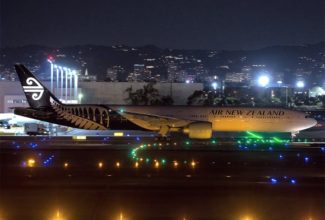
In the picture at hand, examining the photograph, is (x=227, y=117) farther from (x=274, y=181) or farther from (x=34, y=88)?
(x=274, y=181)

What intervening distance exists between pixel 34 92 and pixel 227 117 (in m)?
18.9

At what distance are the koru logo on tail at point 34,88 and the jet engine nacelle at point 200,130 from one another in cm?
1503

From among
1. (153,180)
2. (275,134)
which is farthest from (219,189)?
(275,134)

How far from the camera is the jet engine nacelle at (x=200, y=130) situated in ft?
175

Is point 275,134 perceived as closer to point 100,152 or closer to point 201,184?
point 100,152

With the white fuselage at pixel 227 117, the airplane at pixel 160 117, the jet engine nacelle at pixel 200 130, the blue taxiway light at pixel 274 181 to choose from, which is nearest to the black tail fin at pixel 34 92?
the airplane at pixel 160 117

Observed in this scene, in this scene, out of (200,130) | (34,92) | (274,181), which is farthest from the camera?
(34,92)

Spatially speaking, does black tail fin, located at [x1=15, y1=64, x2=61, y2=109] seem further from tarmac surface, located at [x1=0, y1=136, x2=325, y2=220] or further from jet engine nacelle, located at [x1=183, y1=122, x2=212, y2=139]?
tarmac surface, located at [x1=0, y1=136, x2=325, y2=220]

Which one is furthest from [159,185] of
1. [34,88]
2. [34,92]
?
[34,88]

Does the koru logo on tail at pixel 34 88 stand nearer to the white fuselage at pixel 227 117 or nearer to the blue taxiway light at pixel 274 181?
the white fuselage at pixel 227 117

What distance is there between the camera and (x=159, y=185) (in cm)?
2333

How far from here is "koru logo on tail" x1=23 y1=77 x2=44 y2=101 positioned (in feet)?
185

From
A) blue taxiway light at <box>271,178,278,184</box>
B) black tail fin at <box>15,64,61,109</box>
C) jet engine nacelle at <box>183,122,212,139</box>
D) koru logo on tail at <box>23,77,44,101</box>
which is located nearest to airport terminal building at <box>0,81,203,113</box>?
black tail fin at <box>15,64,61,109</box>

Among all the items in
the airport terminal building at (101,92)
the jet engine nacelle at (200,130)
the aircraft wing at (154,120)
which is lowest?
the jet engine nacelle at (200,130)
